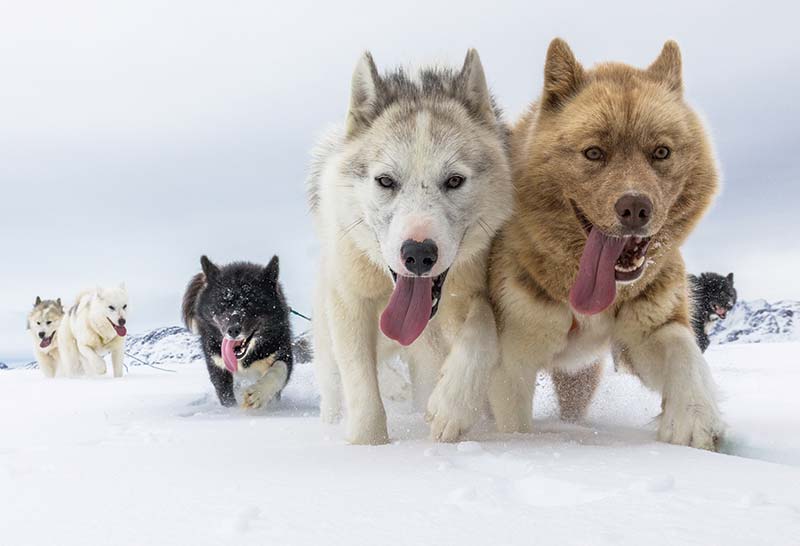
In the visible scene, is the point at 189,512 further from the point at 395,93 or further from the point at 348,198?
the point at 395,93

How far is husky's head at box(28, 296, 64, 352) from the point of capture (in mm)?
13766

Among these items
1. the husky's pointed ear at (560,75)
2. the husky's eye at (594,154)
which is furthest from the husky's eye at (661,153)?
the husky's pointed ear at (560,75)

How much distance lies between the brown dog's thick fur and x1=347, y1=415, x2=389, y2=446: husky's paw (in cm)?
60

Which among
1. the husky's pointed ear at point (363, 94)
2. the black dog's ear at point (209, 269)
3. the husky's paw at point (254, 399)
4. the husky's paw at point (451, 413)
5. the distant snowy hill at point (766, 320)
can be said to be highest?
the husky's pointed ear at point (363, 94)

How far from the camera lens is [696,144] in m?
3.21

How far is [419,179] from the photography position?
120 inches

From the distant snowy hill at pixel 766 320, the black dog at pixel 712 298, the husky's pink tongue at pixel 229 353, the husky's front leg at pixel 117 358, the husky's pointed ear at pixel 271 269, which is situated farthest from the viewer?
the distant snowy hill at pixel 766 320

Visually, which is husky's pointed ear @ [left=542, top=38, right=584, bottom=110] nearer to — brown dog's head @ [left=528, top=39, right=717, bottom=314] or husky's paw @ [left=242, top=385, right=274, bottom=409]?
brown dog's head @ [left=528, top=39, right=717, bottom=314]

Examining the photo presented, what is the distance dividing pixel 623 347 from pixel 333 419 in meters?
2.20

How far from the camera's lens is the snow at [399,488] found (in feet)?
5.56

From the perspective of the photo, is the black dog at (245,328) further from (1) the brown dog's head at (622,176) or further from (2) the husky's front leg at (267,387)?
(1) the brown dog's head at (622,176)

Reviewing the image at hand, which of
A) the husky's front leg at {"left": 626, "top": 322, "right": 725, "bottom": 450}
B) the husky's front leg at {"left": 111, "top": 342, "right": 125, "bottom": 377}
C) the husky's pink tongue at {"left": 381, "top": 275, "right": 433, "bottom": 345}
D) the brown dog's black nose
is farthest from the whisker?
the husky's front leg at {"left": 111, "top": 342, "right": 125, "bottom": 377}

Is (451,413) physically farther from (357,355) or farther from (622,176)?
(622,176)

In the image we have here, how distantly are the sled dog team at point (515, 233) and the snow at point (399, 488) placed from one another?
1.11 feet
